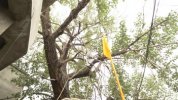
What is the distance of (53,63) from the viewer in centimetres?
752

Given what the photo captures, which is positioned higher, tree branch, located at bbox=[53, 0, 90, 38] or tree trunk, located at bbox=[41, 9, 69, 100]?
tree branch, located at bbox=[53, 0, 90, 38]

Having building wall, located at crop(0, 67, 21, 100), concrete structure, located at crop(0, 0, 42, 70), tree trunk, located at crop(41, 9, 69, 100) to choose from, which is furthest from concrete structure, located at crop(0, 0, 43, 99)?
building wall, located at crop(0, 67, 21, 100)

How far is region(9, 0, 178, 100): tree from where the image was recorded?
7.48 meters

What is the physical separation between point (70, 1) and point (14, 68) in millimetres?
2539

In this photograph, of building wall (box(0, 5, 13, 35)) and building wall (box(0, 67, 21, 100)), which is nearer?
building wall (box(0, 5, 13, 35))

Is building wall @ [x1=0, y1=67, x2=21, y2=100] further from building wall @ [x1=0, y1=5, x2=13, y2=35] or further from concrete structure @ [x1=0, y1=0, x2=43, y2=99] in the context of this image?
building wall @ [x1=0, y1=5, x2=13, y2=35]

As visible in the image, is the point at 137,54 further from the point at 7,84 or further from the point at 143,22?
the point at 7,84

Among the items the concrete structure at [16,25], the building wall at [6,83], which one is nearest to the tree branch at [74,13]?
the building wall at [6,83]

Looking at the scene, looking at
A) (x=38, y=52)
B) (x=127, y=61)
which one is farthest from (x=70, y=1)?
(x=127, y=61)

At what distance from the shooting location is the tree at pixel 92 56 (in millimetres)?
7480

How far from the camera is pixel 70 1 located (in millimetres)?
8859

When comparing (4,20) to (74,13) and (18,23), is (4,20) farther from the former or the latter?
(74,13)

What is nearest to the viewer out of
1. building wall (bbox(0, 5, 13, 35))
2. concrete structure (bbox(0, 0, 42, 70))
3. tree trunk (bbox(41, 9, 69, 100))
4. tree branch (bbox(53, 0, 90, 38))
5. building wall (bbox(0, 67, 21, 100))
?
concrete structure (bbox(0, 0, 42, 70))

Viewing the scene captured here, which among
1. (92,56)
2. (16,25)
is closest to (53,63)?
(92,56)
